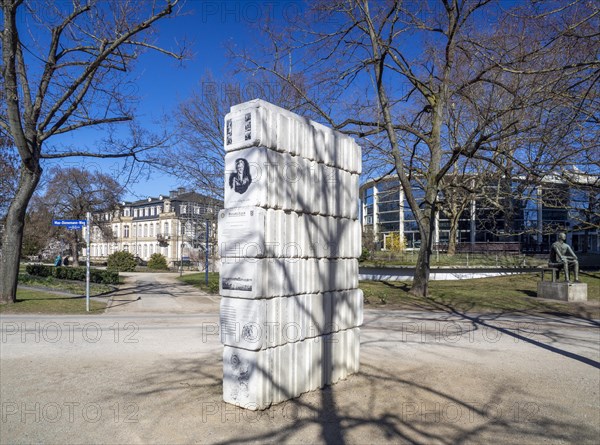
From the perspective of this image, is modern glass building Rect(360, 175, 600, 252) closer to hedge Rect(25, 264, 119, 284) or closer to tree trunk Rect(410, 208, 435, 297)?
tree trunk Rect(410, 208, 435, 297)

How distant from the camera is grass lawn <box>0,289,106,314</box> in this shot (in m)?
14.3

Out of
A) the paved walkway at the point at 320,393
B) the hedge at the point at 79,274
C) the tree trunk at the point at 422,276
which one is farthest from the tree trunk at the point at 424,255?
the hedge at the point at 79,274

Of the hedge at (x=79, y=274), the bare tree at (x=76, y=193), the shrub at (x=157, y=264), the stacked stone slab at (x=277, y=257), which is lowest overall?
the shrub at (x=157, y=264)

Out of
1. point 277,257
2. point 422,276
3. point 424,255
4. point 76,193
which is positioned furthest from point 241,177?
point 76,193

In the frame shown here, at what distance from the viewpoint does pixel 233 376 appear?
5.52 meters

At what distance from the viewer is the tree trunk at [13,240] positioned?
15.4 meters

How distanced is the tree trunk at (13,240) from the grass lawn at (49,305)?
554 mm

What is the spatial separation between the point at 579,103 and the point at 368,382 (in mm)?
7945

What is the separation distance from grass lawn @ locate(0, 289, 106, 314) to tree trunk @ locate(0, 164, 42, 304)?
1.82ft

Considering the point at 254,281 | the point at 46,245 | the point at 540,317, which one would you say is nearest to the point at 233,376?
the point at 254,281

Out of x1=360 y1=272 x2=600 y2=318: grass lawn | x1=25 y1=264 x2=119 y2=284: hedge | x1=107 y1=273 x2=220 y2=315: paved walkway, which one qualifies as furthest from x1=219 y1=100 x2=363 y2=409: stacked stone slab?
x1=25 y1=264 x2=119 y2=284: hedge

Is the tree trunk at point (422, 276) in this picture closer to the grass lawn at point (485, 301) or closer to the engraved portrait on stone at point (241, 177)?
the grass lawn at point (485, 301)

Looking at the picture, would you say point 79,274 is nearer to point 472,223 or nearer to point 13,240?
point 13,240

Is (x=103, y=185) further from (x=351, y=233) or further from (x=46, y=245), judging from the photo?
(x=351, y=233)
